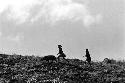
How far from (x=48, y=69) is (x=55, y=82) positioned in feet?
18.8

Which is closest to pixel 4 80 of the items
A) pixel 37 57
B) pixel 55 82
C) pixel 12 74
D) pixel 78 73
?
pixel 12 74

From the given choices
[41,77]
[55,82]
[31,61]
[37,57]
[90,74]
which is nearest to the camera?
[55,82]

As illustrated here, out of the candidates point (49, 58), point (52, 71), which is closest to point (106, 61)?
point (49, 58)

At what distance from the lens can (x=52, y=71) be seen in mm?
38688

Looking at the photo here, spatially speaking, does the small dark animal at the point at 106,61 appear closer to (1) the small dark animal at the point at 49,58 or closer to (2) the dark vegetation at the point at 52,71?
(2) the dark vegetation at the point at 52,71

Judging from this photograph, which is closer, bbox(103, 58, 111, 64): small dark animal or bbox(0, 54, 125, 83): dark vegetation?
bbox(0, 54, 125, 83): dark vegetation

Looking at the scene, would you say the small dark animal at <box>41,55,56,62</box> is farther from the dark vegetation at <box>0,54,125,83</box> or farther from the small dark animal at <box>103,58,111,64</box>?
the small dark animal at <box>103,58,111,64</box>

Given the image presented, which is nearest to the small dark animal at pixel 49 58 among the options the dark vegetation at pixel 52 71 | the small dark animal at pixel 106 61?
the dark vegetation at pixel 52 71

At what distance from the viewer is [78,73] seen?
38.4 metres

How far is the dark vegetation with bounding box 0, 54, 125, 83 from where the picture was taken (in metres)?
35.6

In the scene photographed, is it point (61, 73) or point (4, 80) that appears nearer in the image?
point (4, 80)

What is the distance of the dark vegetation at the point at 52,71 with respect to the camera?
117 ft

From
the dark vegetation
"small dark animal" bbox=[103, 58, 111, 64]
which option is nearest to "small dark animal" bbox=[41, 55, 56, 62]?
the dark vegetation

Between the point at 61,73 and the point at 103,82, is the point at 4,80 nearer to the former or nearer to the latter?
the point at 61,73
